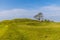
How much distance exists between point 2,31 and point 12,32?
7.23ft

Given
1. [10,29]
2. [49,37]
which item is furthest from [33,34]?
[10,29]

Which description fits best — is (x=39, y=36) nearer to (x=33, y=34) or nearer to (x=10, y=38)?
(x=33, y=34)

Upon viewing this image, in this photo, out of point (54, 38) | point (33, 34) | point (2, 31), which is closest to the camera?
point (54, 38)

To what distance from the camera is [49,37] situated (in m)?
23.6

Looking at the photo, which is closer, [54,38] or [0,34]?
[54,38]

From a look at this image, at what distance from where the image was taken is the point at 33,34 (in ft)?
81.7

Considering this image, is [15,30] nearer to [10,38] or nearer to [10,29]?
[10,29]

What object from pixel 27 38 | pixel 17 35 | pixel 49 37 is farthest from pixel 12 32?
pixel 49 37

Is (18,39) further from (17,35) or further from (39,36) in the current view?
(39,36)

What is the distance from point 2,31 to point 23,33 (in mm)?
3893

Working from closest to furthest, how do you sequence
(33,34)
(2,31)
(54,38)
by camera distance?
(54,38) → (33,34) → (2,31)

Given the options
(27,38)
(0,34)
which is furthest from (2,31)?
(27,38)

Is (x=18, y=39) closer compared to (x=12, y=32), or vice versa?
(x=18, y=39)

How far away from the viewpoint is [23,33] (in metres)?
25.0
